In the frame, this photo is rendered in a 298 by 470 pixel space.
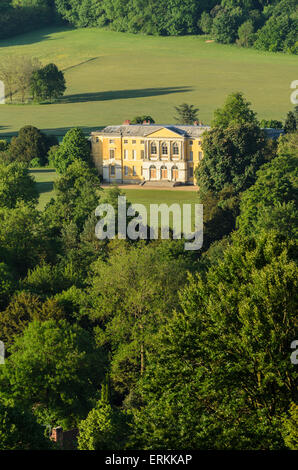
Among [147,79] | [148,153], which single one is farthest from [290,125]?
[147,79]

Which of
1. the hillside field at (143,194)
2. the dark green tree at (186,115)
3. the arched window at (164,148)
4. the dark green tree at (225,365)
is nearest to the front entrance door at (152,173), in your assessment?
the arched window at (164,148)

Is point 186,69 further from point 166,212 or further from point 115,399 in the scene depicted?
point 115,399

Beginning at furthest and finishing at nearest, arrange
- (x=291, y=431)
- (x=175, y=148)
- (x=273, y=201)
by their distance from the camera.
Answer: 1. (x=175, y=148)
2. (x=273, y=201)
3. (x=291, y=431)

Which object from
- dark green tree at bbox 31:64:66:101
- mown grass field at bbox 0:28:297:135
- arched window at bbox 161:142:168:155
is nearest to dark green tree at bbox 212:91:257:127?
arched window at bbox 161:142:168:155

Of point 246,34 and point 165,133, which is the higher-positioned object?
point 246,34

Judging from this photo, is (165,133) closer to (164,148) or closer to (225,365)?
(164,148)

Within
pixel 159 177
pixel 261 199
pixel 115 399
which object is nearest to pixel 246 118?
pixel 159 177
